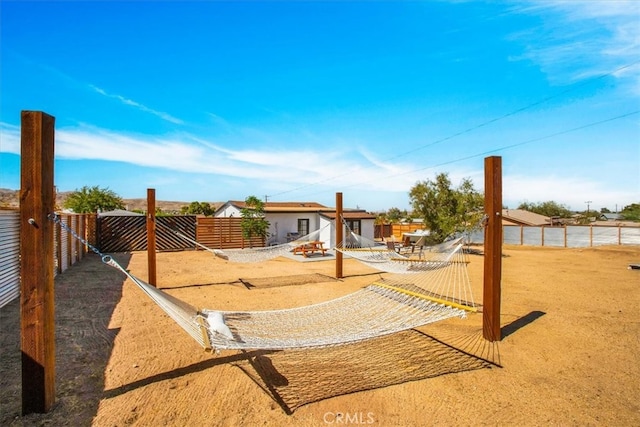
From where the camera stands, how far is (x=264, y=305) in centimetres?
566

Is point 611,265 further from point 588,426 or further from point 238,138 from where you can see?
point 238,138

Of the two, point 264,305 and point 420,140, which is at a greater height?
point 420,140

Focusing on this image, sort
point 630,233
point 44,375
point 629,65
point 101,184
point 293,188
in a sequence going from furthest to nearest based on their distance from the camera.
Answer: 1. point 293,188
2. point 101,184
3. point 630,233
4. point 629,65
5. point 44,375

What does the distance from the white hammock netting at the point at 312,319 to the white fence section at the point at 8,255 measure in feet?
9.92

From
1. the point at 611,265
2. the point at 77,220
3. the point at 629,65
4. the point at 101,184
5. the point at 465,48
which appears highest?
the point at 465,48

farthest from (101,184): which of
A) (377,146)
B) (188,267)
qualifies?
(377,146)

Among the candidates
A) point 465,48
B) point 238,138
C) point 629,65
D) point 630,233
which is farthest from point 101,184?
point 630,233

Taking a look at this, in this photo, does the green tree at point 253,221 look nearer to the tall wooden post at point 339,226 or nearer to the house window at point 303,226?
the house window at point 303,226

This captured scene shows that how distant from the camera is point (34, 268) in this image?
242 cm

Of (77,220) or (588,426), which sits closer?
(588,426)

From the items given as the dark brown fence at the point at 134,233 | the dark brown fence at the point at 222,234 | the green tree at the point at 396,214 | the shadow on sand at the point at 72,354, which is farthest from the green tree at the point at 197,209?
the green tree at the point at 396,214

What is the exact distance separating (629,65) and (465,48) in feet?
14.5

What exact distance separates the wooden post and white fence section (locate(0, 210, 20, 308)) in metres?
6.26

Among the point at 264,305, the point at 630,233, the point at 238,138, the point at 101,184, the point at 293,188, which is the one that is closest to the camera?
the point at 264,305
